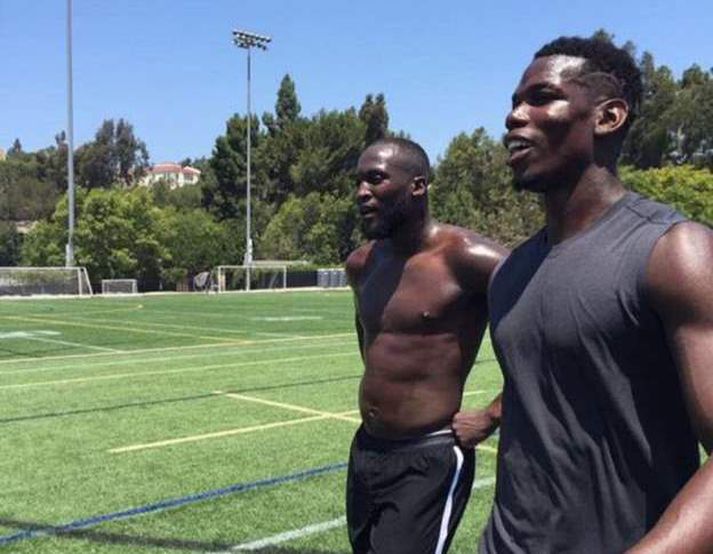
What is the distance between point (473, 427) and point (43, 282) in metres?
40.8

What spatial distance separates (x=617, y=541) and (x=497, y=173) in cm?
6287

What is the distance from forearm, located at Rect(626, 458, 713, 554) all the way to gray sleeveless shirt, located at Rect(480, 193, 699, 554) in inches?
7.6

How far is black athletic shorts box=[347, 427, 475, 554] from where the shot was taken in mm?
3127

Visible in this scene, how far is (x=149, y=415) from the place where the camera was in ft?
30.2

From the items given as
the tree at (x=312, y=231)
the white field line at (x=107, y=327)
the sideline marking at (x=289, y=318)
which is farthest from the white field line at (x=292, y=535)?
the tree at (x=312, y=231)

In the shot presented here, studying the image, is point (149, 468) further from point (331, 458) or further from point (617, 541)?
point (617, 541)

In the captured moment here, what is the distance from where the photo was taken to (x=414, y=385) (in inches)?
130

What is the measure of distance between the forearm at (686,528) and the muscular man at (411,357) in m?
1.62

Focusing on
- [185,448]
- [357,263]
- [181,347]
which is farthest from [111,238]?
[357,263]

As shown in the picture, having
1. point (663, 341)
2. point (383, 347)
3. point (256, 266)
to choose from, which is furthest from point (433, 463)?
point (256, 266)

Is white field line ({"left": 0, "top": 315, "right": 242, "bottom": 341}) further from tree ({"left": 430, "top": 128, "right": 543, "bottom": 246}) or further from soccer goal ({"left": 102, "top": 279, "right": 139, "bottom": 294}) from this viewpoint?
tree ({"left": 430, "top": 128, "right": 543, "bottom": 246})

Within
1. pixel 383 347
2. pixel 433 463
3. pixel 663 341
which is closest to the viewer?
pixel 663 341

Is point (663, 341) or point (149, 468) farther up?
point (663, 341)

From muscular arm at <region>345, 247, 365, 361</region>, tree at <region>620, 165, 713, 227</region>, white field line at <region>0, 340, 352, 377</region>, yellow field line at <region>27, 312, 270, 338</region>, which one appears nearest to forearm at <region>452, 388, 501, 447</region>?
muscular arm at <region>345, 247, 365, 361</region>
